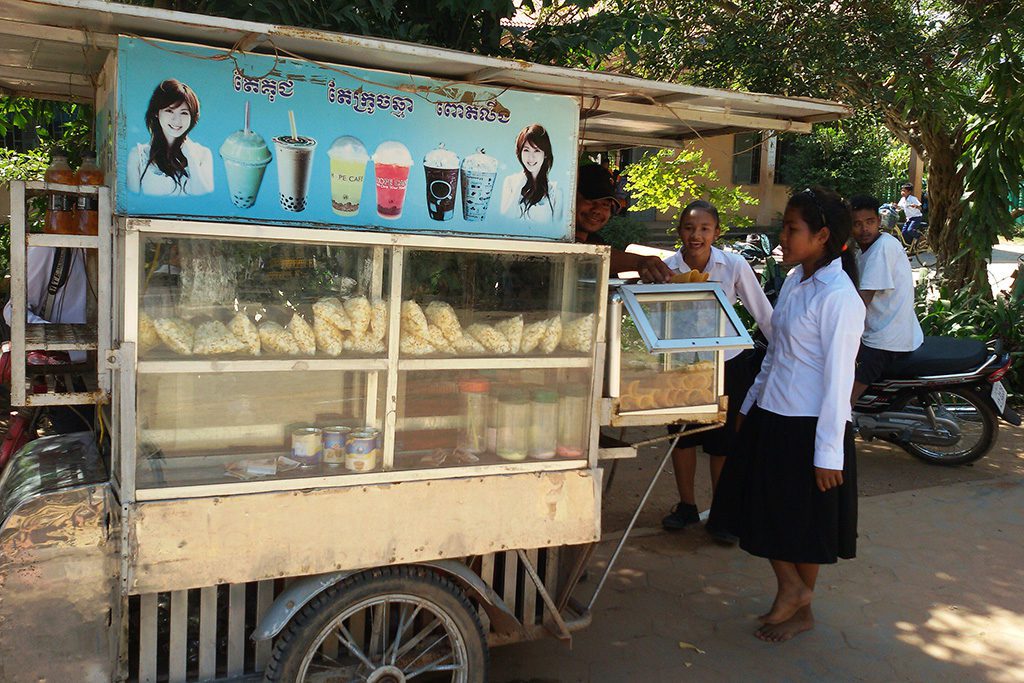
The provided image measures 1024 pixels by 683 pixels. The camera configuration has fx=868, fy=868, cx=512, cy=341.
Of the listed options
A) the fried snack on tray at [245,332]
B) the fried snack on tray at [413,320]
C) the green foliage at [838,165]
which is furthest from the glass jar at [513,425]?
the green foliage at [838,165]

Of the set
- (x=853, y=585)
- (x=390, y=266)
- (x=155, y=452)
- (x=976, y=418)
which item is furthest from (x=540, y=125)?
(x=976, y=418)

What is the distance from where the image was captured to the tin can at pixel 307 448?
2590mm

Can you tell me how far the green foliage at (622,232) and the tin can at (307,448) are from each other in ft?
29.3

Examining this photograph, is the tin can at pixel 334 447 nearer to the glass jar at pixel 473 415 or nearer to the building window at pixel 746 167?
the glass jar at pixel 473 415

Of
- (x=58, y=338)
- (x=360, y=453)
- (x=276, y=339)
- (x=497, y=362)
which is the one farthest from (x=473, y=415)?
(x=58, y=338)

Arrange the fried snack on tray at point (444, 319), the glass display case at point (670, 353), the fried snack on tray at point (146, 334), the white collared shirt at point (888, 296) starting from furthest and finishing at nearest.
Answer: the white collared shirt at point (888, 296) < the glass display case at point (670, 353) < the fried snack on tray at point (444, 319) < the fried snack on tray at point (146, 334)

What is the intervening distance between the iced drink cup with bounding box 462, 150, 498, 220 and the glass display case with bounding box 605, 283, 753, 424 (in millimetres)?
521

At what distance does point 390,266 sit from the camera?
254cm

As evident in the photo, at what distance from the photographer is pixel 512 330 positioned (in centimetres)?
286

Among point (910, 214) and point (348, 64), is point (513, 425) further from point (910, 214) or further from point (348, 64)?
point (910, 214)

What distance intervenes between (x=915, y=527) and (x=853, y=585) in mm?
945

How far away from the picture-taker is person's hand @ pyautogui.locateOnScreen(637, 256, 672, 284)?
336cm

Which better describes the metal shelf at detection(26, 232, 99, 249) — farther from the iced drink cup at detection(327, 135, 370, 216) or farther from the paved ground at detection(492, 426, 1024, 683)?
the paved ground at detection(492, 426, 1024, 683)

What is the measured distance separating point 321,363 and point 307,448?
0.87 ft
